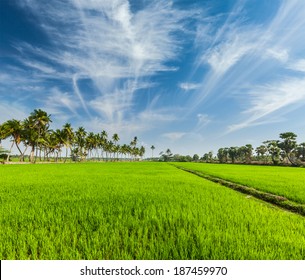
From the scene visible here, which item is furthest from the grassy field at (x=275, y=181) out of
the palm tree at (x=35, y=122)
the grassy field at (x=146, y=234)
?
the palm tree at (x=35, y=122)

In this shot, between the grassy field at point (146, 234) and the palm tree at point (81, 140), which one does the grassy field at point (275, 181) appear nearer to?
the grassy field at point (146, 234)

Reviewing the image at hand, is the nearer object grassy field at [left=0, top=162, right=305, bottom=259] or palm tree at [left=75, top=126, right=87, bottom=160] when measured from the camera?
grassy field at [left=0, top=162, right=305, bottom=259]

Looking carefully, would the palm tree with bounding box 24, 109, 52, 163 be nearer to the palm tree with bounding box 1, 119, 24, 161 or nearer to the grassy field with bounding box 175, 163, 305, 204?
the palm tree with bounding box 1, 119, 24, 161

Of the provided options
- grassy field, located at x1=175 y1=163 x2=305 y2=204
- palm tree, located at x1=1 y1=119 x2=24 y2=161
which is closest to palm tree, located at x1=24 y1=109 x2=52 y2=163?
palm tree, located at x1=1 y1=119 x2=24 y2=161

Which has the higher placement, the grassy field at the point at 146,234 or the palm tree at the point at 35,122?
the palm tree at the point at 35,122

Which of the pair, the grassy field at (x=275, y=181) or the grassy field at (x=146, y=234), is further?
the grassy field at (x=275, y=181)

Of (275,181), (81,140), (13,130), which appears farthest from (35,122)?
(275,181)

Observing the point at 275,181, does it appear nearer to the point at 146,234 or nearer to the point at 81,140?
the point at 146,234

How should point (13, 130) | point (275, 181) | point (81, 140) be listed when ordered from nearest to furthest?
1. point (275, 181)
2. point (13, 130)
3. point (81, 140)

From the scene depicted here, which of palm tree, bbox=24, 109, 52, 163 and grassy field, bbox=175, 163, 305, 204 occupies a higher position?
palm tree, bbox=24, 109, 52, 163

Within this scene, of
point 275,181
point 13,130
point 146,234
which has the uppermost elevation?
point 13,130

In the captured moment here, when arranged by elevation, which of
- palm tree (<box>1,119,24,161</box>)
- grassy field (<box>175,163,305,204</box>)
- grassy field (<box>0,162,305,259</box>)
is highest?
palm tree (<box>1,119,24,161</box>)

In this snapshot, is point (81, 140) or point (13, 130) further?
point (81, 140)
